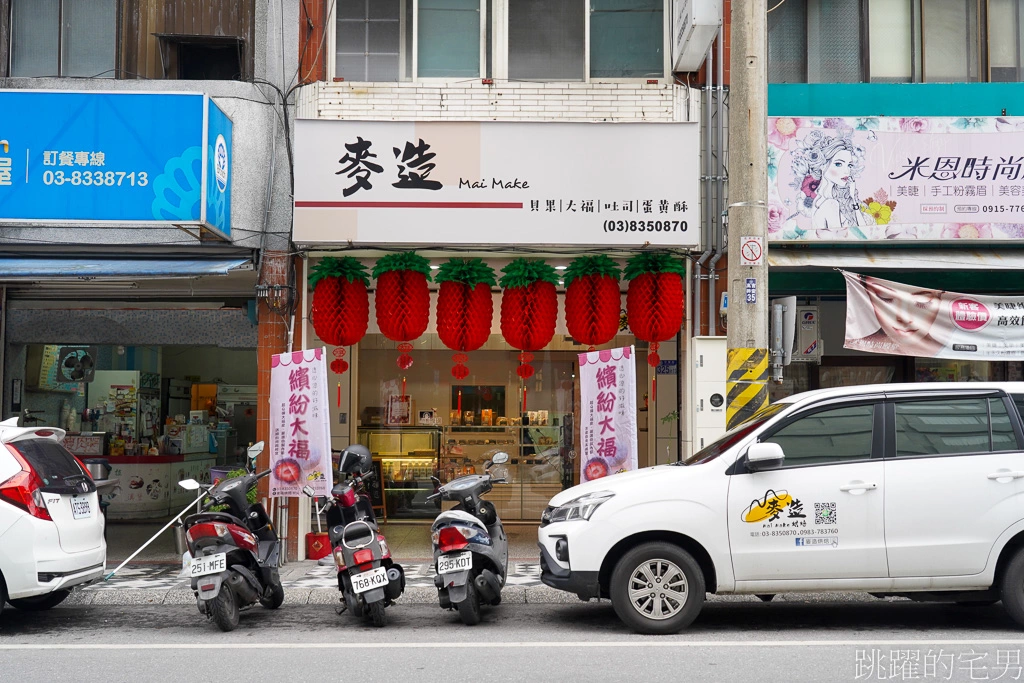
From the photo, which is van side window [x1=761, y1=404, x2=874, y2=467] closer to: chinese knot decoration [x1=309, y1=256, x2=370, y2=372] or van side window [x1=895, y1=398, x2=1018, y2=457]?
van side window [x1=895, y1=398, x2=1018, y2=457]

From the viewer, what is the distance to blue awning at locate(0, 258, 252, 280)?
33.2ft

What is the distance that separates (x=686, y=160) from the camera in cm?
1057

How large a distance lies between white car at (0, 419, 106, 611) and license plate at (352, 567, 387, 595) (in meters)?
2.30

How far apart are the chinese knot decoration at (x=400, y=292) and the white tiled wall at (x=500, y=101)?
1.78 m

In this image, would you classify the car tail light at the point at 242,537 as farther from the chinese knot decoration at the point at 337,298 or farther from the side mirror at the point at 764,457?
the side mirror at the point at 764,457

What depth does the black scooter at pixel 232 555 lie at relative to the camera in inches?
294

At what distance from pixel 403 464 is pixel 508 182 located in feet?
15.9

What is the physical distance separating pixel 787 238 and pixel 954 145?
2180mm

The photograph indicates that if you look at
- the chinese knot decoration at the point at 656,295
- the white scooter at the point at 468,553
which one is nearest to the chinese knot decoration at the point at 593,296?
the chinese knot decoration at the point at 656,295

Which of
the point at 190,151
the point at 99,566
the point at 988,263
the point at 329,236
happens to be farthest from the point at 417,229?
the point at 988,263

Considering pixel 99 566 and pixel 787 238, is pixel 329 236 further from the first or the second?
pixel 787 238

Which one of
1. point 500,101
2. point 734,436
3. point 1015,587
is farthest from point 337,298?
point 1015,587

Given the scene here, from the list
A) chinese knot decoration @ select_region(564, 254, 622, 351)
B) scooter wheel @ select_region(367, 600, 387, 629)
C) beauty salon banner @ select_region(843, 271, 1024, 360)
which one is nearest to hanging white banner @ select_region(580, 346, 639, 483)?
chinese knot decoration @ select_region(564, 254, 622, 351)

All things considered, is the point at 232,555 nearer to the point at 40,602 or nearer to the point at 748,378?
the point at 40,602
